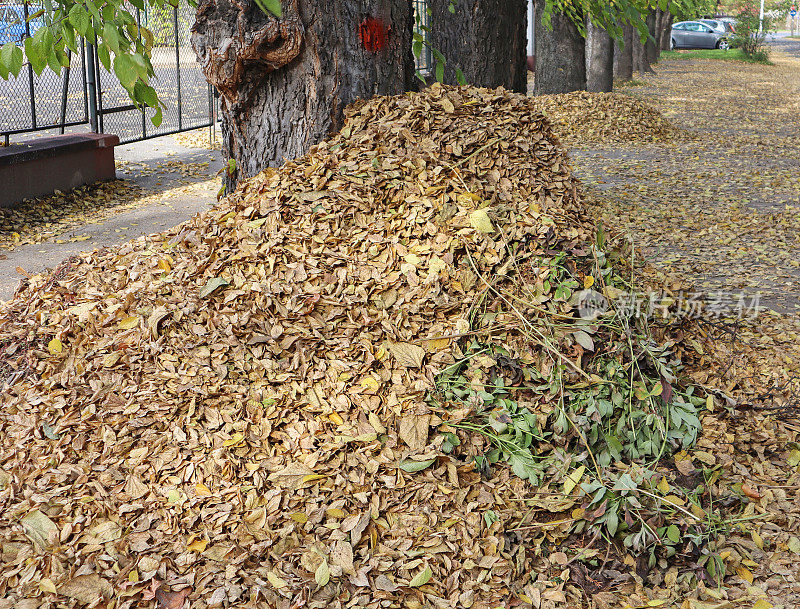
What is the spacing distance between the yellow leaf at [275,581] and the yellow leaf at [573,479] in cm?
97

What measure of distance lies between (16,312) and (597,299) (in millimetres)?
2667

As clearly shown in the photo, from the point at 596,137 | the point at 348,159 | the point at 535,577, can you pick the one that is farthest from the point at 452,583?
the point at 596,137

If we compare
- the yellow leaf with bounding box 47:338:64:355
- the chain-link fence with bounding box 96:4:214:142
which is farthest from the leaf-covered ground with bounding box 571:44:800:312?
the chain-link fence with bounding box 96:4:214:142

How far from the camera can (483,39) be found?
6410 mm

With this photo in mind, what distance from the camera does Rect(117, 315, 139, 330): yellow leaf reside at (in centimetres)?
300

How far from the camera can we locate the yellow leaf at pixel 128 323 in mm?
3004

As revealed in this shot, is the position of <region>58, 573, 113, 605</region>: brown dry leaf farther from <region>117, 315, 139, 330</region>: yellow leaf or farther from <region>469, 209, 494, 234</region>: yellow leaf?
<region>469, 209, 494, 234</region>: yellow leaf

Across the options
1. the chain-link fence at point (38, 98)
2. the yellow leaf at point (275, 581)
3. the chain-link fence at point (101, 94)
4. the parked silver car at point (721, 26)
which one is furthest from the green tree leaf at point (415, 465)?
the parked silver car at point (721, 26)

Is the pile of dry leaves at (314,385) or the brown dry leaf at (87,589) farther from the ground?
the pile of dry leaves at (314,385)

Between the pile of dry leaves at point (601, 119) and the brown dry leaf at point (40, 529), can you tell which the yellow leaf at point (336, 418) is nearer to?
the brown dry leaf at point (40, 529)

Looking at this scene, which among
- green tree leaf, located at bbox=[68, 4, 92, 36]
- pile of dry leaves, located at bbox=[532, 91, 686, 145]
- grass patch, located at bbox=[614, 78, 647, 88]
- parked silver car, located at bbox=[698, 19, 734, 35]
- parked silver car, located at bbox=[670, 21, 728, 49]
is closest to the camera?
green tree leaf, located at bbox=[68, 4, 92, 36]

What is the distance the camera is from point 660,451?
276 centimetres

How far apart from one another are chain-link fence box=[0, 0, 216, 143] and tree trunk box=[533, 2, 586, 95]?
5423 mm

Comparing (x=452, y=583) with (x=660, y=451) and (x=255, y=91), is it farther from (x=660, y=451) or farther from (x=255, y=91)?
(x=255, y=91)
